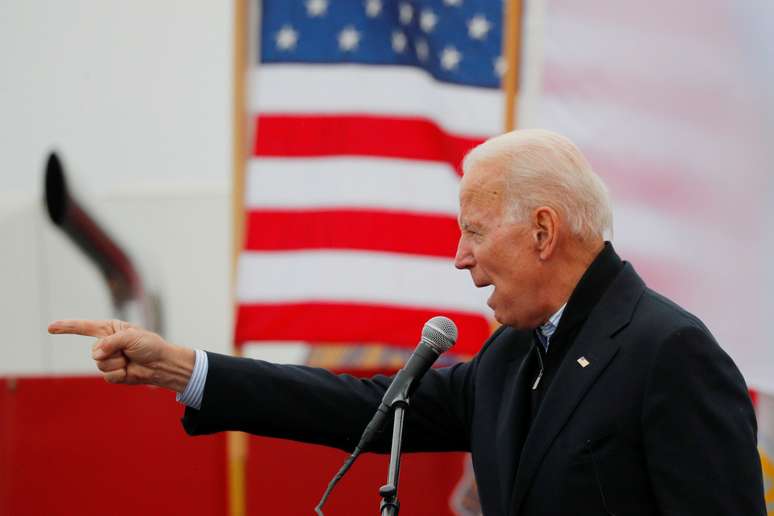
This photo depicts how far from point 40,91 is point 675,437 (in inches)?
243

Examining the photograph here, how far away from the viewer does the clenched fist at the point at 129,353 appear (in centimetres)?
211

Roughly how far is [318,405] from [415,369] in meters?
0.47

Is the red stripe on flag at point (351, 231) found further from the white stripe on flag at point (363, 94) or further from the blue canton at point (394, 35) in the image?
the blue canton at point (394, 35)

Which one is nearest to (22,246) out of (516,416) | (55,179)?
(55,179)

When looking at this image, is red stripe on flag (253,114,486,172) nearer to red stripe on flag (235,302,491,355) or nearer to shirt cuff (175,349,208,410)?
red stripe on flag (235,302,491,355)

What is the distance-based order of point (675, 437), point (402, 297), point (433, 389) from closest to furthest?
point (675, 437) < point (433, 389) < point (402, 297)

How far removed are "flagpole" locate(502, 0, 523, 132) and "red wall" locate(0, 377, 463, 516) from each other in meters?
1.37

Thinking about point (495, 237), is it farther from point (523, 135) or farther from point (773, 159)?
point (773, 159)

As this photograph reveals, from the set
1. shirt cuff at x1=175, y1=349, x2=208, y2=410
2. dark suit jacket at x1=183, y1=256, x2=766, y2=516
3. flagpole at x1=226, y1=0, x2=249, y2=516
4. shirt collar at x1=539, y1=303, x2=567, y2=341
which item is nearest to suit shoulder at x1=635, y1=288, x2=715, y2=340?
dark suit jacket at x1=183, y1=256, x2=766, y2=516

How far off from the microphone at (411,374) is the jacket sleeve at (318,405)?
1.07 feet

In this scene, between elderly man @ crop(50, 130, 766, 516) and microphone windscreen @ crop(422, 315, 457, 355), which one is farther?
microphone windscreen @ crop(422, 315, 457, 355)

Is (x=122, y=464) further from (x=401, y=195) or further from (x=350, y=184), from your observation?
(x=401, y=195)

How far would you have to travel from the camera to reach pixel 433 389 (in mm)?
2508

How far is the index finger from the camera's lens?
2.09 metres
